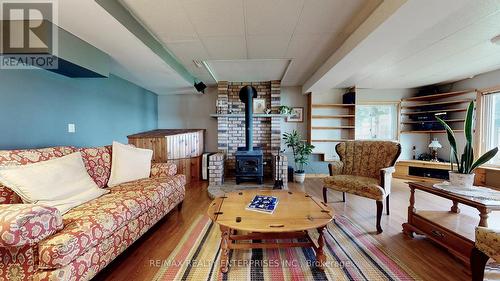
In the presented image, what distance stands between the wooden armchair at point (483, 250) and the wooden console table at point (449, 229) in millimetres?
232

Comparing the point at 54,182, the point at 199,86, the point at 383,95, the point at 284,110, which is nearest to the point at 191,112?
the point at 199,86

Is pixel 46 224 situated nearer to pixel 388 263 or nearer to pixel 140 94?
pixel 388 263

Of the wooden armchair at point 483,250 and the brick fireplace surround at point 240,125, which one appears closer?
the wooden armchair at point 483,250

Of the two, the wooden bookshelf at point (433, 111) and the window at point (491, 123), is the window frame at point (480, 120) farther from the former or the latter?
the wooden bookshelf at point (433, 111)

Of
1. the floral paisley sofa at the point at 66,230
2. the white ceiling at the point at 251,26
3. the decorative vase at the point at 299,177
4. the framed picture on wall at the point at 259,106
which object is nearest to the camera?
the floral paisley sofa at the point at 66,230

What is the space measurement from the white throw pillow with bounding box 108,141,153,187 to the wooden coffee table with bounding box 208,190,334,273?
1151 millimetres

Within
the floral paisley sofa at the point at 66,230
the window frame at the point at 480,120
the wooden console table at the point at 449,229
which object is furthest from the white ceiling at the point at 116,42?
the window frame at the point at 480,120

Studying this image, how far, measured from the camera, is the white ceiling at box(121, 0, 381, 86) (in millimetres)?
1770

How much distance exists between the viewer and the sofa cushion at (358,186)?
83.7 inches

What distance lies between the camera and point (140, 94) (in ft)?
13.5

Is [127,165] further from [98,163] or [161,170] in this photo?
[161,170]

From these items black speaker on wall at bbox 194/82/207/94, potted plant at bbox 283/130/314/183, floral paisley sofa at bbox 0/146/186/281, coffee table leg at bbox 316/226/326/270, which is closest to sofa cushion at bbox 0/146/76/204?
floral paisley sofa at bbox 0/146/186/281

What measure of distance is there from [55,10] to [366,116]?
546 cm

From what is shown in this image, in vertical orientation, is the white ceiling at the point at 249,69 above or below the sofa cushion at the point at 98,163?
above
